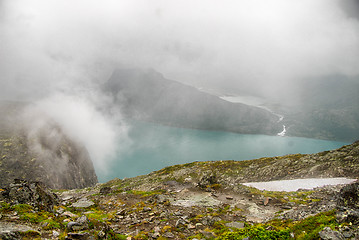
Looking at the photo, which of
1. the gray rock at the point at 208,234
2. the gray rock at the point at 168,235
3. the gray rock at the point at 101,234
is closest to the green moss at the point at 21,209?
the gray rock at the point at 101,234

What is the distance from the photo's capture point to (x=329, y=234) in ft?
30.2

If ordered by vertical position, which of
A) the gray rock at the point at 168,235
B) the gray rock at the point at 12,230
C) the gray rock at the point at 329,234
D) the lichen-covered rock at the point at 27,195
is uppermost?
the lichen-covered rock at the point at 27,195

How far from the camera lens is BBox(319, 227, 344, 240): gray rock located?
29.2 feet

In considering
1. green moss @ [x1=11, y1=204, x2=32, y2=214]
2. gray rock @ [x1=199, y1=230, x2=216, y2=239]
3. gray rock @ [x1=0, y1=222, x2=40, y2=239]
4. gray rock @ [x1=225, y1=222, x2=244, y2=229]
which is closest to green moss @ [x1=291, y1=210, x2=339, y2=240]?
gray rock @ [x1=199, y1=230, x2=216, y2=239]

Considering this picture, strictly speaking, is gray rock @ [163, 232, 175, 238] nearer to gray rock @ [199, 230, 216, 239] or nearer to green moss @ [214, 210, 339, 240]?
gray rock @ [199, 230, 216, 239]

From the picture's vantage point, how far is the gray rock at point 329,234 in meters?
8.89

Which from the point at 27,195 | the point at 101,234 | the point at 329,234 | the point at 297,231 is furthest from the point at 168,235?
the point at 27,195

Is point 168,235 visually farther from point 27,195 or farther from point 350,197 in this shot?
point 27,195

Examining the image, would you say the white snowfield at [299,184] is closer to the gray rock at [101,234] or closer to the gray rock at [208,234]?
the gray rock at [208,234]

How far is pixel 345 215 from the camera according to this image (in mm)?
10109

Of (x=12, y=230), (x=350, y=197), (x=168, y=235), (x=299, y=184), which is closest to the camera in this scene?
(x=12, y=230)

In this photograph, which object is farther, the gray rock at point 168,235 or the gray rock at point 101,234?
the gray rock at point 168,235

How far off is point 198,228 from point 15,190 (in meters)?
16.2

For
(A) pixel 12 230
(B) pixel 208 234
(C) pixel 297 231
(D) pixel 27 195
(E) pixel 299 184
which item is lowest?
(B) pixel 208 234
